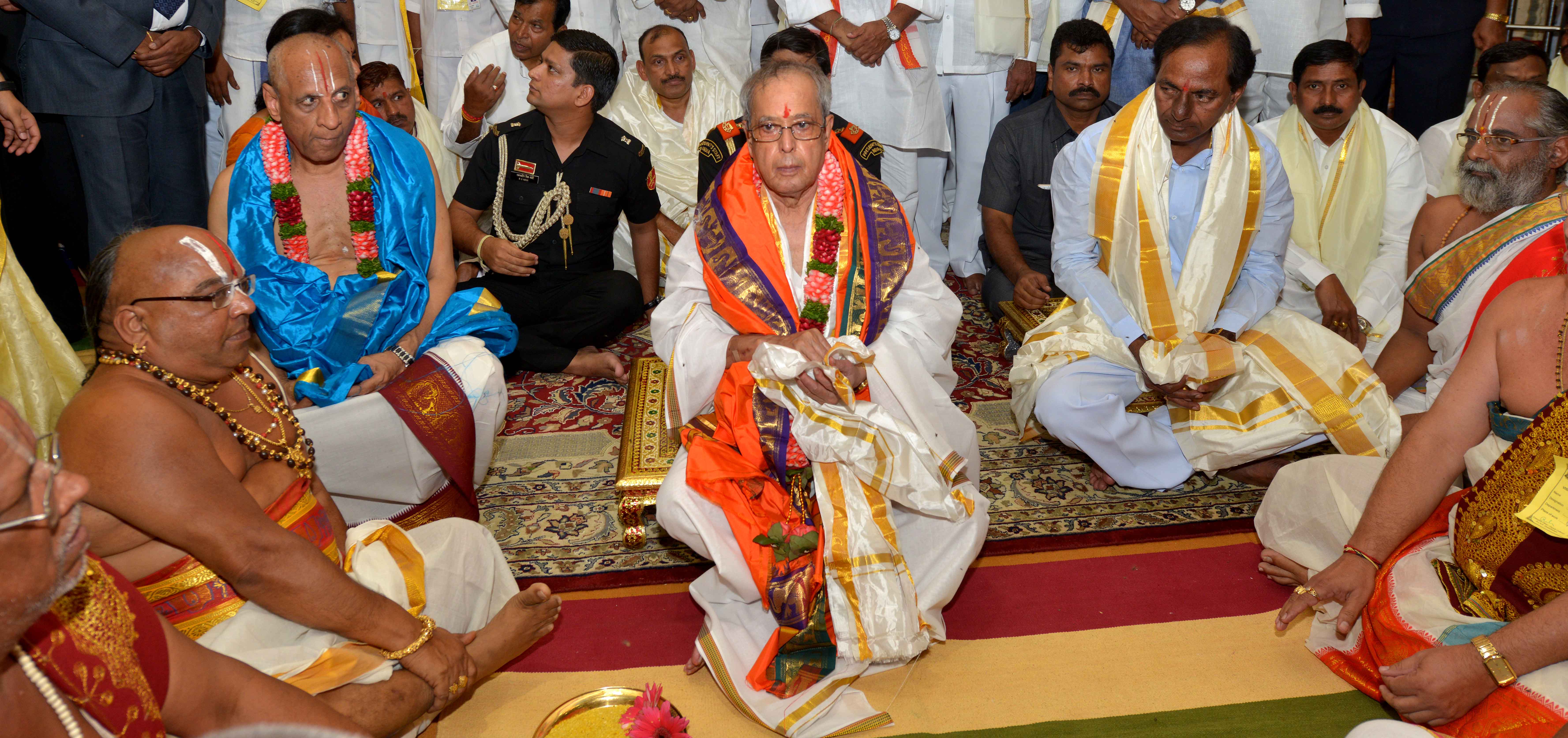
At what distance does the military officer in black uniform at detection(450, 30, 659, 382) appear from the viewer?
4.84 m

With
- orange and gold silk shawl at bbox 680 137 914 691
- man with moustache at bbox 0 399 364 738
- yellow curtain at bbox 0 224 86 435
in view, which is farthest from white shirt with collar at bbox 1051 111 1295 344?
yellow curtain at bbox 0 224 86 435

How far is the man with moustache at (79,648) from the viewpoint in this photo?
1.38 metres

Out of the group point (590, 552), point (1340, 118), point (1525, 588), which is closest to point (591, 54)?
point (590, 552)

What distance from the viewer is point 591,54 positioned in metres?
4.84

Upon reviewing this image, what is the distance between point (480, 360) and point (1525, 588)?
9.89ft

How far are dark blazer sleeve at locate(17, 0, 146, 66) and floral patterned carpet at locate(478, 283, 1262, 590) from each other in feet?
7.35

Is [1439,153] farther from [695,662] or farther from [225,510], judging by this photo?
[225,510]

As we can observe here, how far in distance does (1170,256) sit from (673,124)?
119 inches

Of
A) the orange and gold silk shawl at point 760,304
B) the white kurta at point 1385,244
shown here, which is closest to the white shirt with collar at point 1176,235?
the white kurta at point 1385,244

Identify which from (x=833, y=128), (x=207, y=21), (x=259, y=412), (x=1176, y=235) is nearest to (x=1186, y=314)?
(x=1176, y=235)

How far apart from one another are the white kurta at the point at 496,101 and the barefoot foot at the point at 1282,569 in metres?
4.19

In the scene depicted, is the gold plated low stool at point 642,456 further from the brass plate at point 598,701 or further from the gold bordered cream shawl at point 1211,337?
the gold bordered cream shawl at point 1211,337

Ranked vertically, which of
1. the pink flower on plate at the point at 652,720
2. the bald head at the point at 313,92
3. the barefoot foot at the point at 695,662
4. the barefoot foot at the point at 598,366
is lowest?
the barefoot foot at the point at 695,662

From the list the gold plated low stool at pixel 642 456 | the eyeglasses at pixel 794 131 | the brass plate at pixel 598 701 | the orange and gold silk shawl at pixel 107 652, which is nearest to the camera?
the orange and gold silk shawl at pixel 107 652
